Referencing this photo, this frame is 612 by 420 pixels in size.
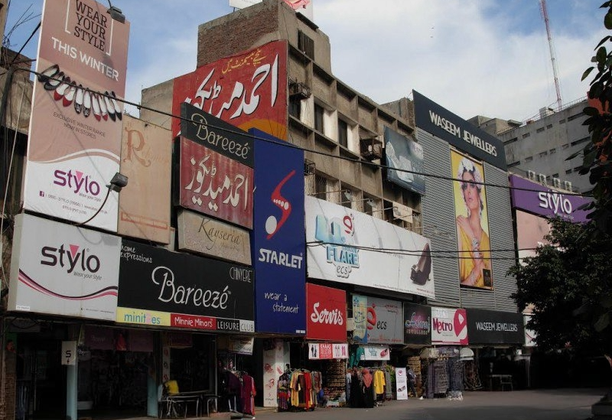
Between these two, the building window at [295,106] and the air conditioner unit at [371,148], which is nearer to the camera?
the building window at [295,106]

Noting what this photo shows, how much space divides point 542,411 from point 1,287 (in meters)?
16.6

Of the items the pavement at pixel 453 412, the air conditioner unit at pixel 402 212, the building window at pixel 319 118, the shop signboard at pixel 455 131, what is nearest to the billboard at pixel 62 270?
the pavement at pixel 453 412

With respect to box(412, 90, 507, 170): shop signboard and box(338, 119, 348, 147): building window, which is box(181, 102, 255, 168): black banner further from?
box(412, 90, 507, 170): shop signboard

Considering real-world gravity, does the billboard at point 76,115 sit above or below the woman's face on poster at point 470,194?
below

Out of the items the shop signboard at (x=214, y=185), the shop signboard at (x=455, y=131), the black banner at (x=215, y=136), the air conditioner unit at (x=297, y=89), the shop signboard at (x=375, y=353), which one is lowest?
the shop signboard at (x=375, y=353)

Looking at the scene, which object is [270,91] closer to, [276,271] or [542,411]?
[276,271]

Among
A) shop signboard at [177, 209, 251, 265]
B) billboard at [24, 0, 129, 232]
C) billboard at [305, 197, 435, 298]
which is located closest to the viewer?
billboard at [24, 0, 129, 232]

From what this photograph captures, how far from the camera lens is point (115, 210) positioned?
54.8 feet

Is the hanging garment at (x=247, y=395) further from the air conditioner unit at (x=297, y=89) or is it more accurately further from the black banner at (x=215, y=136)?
the air conditioner unit at (x=297, y=89)

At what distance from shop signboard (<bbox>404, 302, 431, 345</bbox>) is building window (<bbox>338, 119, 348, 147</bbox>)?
320 inches

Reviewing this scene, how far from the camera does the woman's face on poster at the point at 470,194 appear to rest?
39.7m

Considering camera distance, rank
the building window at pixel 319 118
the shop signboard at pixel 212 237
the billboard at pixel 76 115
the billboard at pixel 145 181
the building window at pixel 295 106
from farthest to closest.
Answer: the building window at pixel 319 118 → the building window at pixel 295 106 → the shop signboard at pixel 212 237 → the billboard at pixel 145 181 → the billboard at pixel 76 115

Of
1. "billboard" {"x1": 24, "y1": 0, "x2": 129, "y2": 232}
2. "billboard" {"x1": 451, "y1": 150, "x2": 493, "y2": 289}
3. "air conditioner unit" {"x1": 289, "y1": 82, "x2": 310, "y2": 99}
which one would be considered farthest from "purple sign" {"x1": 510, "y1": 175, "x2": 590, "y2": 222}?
"billboard" {"x1": 24, "y1": 0, "x2": 129, "y2": 232}

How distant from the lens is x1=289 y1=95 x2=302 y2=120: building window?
27.5 metres
